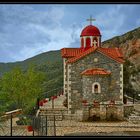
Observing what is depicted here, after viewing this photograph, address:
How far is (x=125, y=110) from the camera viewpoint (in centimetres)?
1299

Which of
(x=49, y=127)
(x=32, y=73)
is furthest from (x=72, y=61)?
(x=32, y=73)

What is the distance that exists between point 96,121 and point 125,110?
3.89 feet

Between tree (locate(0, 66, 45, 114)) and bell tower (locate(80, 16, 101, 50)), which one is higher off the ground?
bell tower (locate(80, 16, 101, 50))

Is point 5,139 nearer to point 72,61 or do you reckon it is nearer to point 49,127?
point 49,127

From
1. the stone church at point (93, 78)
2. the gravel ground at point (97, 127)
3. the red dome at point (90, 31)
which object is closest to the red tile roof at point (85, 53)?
the stone church at point (93, 78)

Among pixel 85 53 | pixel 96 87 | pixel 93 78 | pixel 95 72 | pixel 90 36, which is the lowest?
pixel 96 87

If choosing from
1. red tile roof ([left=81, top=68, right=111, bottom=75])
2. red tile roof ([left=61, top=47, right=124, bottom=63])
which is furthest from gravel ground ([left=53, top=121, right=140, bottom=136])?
red tile roof ([left=61, top=47, right=124, bottom=63])

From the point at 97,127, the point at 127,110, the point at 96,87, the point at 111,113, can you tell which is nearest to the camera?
the point at 97,127

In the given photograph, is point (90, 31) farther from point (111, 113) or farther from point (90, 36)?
point (111, 113)

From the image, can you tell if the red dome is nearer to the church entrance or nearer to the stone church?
the stone church

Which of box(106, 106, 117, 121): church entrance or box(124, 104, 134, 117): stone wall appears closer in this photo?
box(106, 106, 117, 121): church entrance

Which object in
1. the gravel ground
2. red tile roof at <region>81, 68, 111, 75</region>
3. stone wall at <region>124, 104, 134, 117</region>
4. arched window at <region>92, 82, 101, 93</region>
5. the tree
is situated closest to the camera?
the gravel ground

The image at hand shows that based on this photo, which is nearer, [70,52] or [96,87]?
[96,87]

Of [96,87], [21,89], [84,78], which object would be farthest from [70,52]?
[21,89]
